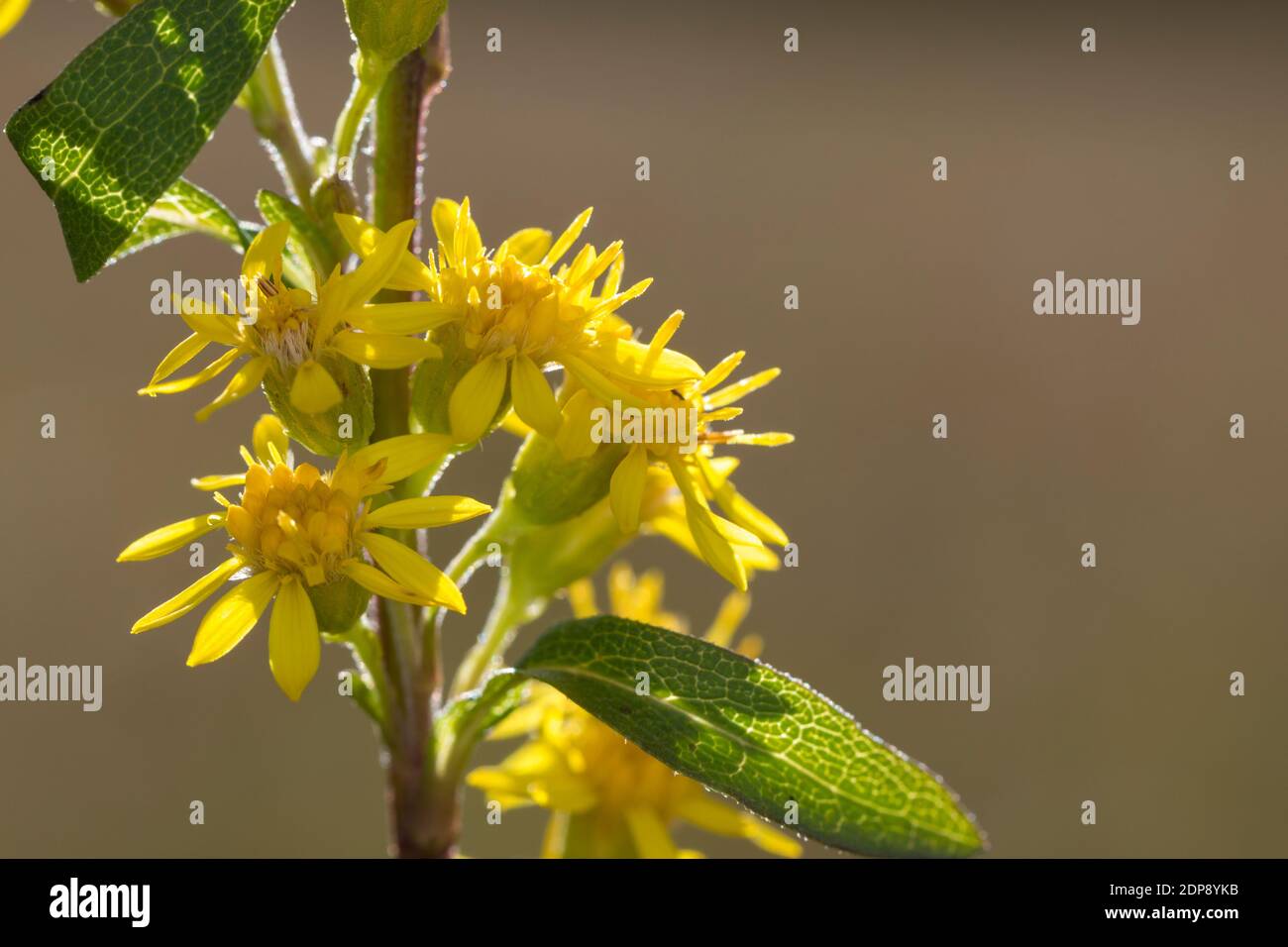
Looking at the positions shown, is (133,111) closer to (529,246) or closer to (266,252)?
(266,252)

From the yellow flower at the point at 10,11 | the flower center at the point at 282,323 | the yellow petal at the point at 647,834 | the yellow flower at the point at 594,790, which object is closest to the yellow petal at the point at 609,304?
the flower center at the point at 282,323

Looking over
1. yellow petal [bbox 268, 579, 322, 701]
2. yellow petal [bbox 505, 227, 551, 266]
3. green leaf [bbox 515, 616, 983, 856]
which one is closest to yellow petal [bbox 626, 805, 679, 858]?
green leaf [bbox 515, 616, 983, 856]

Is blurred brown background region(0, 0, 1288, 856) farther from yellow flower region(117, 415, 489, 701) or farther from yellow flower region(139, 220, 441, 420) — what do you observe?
yellow flower region(139, 220, 441, 420)

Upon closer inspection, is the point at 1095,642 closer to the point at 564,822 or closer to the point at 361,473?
the point at 564,822

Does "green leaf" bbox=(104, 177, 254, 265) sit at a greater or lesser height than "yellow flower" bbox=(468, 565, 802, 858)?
greater

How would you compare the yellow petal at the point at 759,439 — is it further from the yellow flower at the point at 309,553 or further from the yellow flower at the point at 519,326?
the yellow flower at the point at 309,553

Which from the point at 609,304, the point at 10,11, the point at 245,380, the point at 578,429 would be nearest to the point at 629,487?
the point at 578,429
